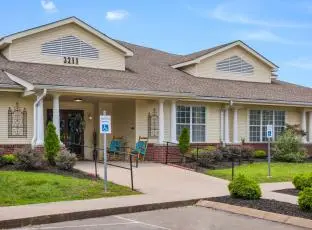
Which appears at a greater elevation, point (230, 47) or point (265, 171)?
point (230, 47)

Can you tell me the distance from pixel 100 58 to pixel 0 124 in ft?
19.5

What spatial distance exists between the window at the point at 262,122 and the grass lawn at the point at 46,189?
13.5 meters

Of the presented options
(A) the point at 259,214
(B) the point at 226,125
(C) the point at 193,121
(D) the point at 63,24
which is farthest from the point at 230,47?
(A) the point at 259,214

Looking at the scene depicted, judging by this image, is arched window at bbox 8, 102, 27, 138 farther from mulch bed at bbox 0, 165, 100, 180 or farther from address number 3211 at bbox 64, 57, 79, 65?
address number 3211 at bbox 64, 57, 79, 65

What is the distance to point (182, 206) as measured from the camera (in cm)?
1292

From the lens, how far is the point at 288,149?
1000 inches

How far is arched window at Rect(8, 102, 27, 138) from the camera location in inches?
787

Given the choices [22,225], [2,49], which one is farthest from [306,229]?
[2,49]

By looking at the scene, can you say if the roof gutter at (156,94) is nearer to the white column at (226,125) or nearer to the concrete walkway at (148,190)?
the white column at (226,125)

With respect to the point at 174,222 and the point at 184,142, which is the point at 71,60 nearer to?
the point at 184,142

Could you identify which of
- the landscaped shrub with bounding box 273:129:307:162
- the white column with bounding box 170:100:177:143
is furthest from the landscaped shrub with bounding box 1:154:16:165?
the landscaped shrub with bounding box 273:129:307:162

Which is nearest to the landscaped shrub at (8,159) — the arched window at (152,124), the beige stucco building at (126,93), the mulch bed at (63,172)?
the mulch bed at (63,172)

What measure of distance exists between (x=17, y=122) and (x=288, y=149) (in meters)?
12.8

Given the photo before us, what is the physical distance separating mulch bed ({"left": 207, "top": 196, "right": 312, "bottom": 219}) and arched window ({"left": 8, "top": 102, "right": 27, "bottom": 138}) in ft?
31.4
